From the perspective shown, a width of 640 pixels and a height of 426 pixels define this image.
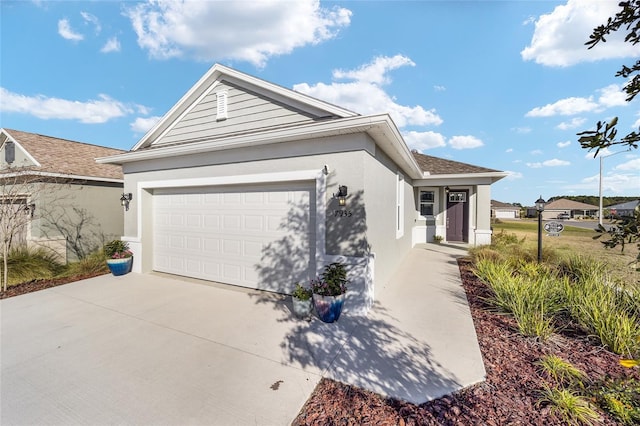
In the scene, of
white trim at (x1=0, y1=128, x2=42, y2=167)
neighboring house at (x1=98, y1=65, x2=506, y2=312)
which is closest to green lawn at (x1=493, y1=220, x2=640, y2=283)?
neighboring house at (x1=98, y1=65, x2=506, y2=312)

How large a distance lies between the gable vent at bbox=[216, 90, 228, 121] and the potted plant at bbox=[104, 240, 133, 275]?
4.91 metres

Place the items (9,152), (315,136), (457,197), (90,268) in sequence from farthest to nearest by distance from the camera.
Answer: (457,197) < (9,152) < (90,268) < (315,136)

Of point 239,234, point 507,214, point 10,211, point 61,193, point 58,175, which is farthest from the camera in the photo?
point 507,214

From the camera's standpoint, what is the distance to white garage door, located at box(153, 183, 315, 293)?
5668 mm

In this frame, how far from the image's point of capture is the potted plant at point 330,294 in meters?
4.43

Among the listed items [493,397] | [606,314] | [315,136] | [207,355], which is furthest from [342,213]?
[606,314]

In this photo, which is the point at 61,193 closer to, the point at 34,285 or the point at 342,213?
the point at 34,285

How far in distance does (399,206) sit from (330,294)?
5059 mm

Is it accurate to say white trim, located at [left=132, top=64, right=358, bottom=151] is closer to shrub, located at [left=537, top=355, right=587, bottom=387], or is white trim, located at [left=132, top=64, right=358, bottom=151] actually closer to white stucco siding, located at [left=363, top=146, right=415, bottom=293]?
white stucco siding, located at [left=363, top=146, right=415, bottom=293]

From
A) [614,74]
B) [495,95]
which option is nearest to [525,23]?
[495,95]

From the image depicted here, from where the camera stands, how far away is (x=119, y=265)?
24.3 feet

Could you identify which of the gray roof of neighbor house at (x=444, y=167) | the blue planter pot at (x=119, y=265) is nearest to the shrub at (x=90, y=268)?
the blue planter pot at (x=119, y=265)

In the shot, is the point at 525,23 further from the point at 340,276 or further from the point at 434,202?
the point at 434,202

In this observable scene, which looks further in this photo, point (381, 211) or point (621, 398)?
point (381, 211)
